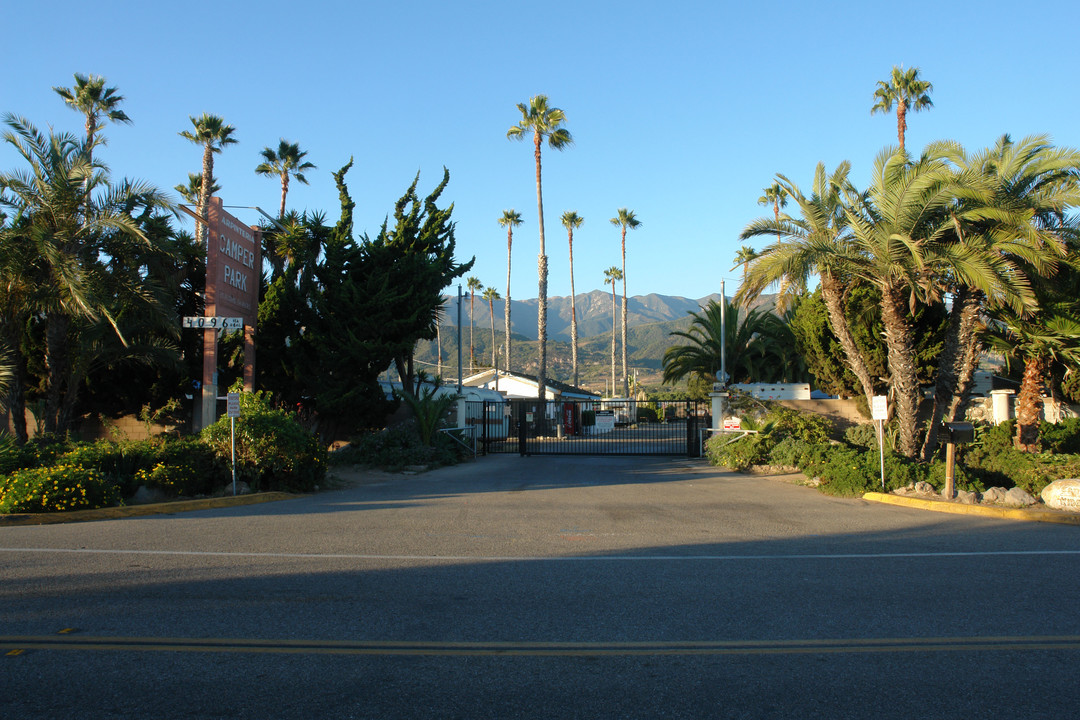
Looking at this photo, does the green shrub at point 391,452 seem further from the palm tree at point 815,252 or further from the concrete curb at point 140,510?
the palm tree at point 815,252

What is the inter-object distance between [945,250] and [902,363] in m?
2.74

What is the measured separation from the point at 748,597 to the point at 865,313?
14.8 metres

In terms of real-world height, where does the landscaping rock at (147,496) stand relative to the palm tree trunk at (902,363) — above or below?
below

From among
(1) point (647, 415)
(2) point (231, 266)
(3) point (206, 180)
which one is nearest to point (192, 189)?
(3) point (206, 180)

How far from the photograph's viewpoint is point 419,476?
1919 centimetres

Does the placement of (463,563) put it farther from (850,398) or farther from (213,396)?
(850,398)

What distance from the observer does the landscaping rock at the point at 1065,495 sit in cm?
1248

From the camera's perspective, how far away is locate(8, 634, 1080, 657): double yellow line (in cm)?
534

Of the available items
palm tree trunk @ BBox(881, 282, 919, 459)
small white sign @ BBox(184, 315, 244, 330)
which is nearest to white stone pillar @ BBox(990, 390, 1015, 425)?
palm tree trunk @ BBox(881, 282, 919, 459)

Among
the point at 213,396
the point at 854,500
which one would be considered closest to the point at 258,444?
A: the point at 213,396

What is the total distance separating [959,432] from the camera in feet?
59.1

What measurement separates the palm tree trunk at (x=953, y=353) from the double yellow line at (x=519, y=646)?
1291 centimetres

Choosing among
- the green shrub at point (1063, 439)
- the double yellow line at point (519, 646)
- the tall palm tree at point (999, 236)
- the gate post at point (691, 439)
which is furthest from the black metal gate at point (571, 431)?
the double yellow line at point (519, 646)

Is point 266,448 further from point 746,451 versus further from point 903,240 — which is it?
point 903,240
